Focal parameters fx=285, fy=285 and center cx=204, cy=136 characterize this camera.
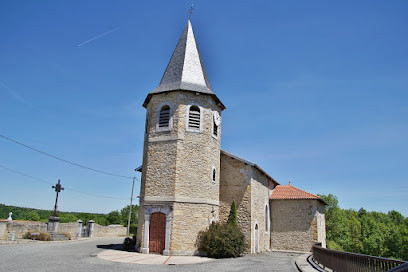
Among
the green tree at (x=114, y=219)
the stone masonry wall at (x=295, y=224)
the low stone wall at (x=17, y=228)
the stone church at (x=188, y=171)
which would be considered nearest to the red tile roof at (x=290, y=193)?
the stone masonry wall at (x=295, y=224)

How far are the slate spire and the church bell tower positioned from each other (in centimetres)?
6

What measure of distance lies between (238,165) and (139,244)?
7614 mm

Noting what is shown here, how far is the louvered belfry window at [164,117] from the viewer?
16750 millimetres

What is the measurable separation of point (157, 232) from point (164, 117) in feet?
21.3

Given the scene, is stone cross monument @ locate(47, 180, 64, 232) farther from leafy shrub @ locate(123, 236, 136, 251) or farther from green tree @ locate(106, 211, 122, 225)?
green tree @ locate(106, 211, 122, 225)

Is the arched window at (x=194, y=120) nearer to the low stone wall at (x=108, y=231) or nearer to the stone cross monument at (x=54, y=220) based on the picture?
the stone cross monument at (x=54, y=220)

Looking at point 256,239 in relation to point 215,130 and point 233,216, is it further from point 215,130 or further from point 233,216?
point 215,130

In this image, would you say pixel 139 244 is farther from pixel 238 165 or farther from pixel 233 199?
pixel 238 165

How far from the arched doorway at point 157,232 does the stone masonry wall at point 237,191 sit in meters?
4.15

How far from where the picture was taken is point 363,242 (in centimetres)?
5303

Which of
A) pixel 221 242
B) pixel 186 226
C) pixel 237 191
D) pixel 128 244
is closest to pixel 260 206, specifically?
pixel 237 191

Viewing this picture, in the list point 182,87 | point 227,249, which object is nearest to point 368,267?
point 227,249

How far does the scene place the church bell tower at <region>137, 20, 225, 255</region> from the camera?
1518 centimetres

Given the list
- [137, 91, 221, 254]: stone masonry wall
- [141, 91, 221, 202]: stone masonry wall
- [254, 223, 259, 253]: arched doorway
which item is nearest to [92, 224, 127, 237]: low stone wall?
[137, 91, 221, 254]: stone masonry wall
